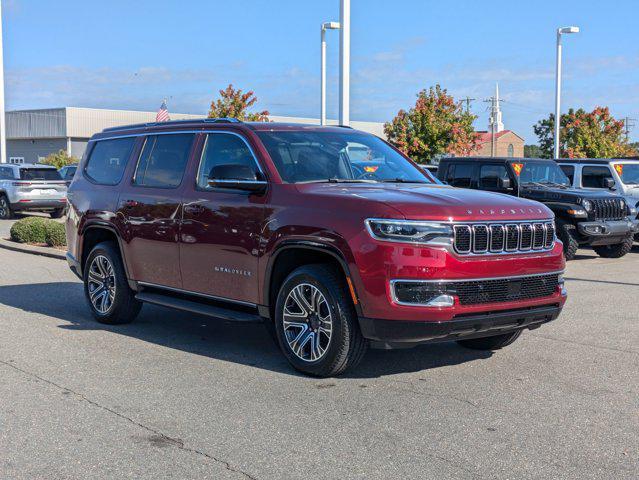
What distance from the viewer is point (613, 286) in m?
11.5

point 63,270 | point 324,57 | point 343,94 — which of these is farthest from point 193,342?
point 324,57

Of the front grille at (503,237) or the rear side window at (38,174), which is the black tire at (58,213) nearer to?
the rear side window at (38,174)

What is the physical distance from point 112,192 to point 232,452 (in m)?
4.41

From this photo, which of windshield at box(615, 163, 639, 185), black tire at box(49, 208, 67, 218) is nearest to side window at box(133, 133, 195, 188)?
windshield at box(615, 163, 639, 185)

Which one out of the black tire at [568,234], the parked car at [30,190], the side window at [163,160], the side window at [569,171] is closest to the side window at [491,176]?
the black tire at [568,234]

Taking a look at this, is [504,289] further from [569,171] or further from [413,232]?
[569,171]

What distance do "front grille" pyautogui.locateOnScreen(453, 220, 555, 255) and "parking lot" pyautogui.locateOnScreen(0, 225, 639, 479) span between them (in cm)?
99

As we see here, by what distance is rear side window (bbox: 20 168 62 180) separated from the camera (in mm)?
26439

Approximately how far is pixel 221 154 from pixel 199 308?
1.35 metres

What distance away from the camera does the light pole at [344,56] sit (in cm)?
1661

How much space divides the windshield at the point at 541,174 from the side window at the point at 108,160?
28.2 feet

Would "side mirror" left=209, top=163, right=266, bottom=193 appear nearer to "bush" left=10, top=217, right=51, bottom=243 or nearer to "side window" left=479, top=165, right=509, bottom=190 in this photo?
"side window" left=479, top=165, right=509, bottom=190

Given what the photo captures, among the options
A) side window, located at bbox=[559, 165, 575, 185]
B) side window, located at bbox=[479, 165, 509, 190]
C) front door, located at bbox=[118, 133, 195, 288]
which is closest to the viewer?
front door, located at bbox=[118, 133, 195, 288]

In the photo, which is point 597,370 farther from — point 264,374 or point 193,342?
point 193,342
